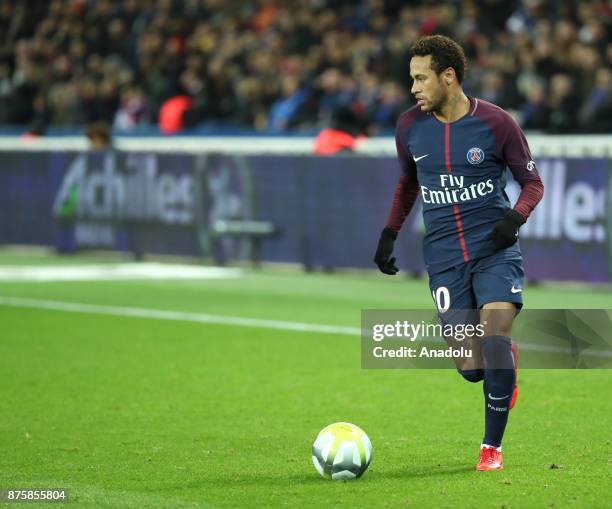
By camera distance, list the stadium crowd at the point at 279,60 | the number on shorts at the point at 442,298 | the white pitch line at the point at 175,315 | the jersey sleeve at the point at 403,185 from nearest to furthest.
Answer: the number on shorts at the point at 442,298, the jersey sleeve at the point at 403,185, the white pitch line at the point at 175,315, the stadium crowd at the point at 279,60

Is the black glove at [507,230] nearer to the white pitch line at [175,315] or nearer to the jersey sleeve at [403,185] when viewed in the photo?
the jersey sleeve at [403,185]

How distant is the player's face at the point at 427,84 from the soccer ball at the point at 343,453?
1.69 metres

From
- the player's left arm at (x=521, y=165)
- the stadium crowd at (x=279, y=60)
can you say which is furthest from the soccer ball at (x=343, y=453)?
the stadium crowd at (x=279, y=60)

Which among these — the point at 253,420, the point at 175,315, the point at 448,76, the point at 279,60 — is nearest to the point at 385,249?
the point at 448,76

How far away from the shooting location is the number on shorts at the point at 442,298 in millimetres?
7273

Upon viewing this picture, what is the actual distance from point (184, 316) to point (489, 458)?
798 centimetres

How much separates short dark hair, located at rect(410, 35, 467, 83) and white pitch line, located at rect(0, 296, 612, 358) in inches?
201

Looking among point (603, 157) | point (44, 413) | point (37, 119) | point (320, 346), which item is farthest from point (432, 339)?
point (37, 119)

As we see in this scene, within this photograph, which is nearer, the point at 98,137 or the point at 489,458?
the point at 489,458

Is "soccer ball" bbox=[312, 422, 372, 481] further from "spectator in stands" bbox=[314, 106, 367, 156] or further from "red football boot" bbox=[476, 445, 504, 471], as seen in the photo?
"spectator in stands" bbox=[314, 106, 367, 156]

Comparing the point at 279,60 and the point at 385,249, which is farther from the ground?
the point at 279,60

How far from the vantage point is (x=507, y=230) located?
22.9 feet

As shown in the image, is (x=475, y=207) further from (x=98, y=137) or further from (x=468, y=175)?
(x=98, y=137)

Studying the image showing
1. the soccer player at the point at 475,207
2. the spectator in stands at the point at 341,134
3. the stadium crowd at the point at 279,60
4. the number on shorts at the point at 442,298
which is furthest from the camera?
the spectator in stands at the point at 341,134
